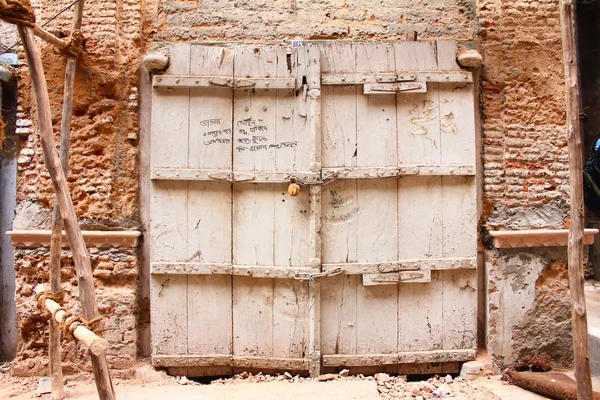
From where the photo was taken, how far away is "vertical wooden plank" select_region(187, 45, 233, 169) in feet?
9.52

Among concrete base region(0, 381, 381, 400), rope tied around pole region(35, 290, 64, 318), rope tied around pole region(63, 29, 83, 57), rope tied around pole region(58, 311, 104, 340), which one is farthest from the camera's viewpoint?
rope tied around pole region(63, 29, 83, 57)

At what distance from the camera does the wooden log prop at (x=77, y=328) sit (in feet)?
5.72

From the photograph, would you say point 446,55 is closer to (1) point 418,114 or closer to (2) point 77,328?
(1) point 418,114

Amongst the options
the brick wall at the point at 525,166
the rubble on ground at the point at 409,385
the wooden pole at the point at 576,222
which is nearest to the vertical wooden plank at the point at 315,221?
the rubble on ground at the point at 409,385

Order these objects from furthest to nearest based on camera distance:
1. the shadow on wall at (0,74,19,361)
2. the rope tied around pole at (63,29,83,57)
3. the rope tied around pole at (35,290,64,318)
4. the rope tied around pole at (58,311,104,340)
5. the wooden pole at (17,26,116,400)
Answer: the shadow on wall at (0,74,19,361) < the rope tied around pole at (63,29,83,57) < the rope tied around pole at (35,290,64,318) < the wooden pole at (17,26,116,400) < the rope tied around pole at (58,311,104,340)

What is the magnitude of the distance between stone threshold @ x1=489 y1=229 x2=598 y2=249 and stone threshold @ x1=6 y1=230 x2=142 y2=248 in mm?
2641

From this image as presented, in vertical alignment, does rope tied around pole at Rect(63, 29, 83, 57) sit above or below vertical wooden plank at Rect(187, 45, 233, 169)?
above

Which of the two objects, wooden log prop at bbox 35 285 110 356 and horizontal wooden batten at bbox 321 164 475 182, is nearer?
wooden log prop at bbox 35 285 110 356

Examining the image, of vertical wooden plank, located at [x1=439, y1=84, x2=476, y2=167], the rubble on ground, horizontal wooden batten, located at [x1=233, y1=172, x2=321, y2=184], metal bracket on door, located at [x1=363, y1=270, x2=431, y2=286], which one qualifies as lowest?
the rubble on ground

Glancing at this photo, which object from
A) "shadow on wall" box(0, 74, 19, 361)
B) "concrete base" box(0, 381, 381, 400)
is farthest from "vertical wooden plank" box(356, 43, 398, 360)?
"shadow on wall" box(0, 74, 19, 361)

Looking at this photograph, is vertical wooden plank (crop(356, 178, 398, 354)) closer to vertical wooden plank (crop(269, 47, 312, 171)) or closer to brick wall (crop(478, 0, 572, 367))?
vertical wooden plank (crop(269, 47, 312, 171))

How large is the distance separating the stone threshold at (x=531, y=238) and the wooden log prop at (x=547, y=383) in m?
0.89

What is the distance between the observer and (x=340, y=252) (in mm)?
2916

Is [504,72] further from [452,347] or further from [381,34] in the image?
[452,347]
